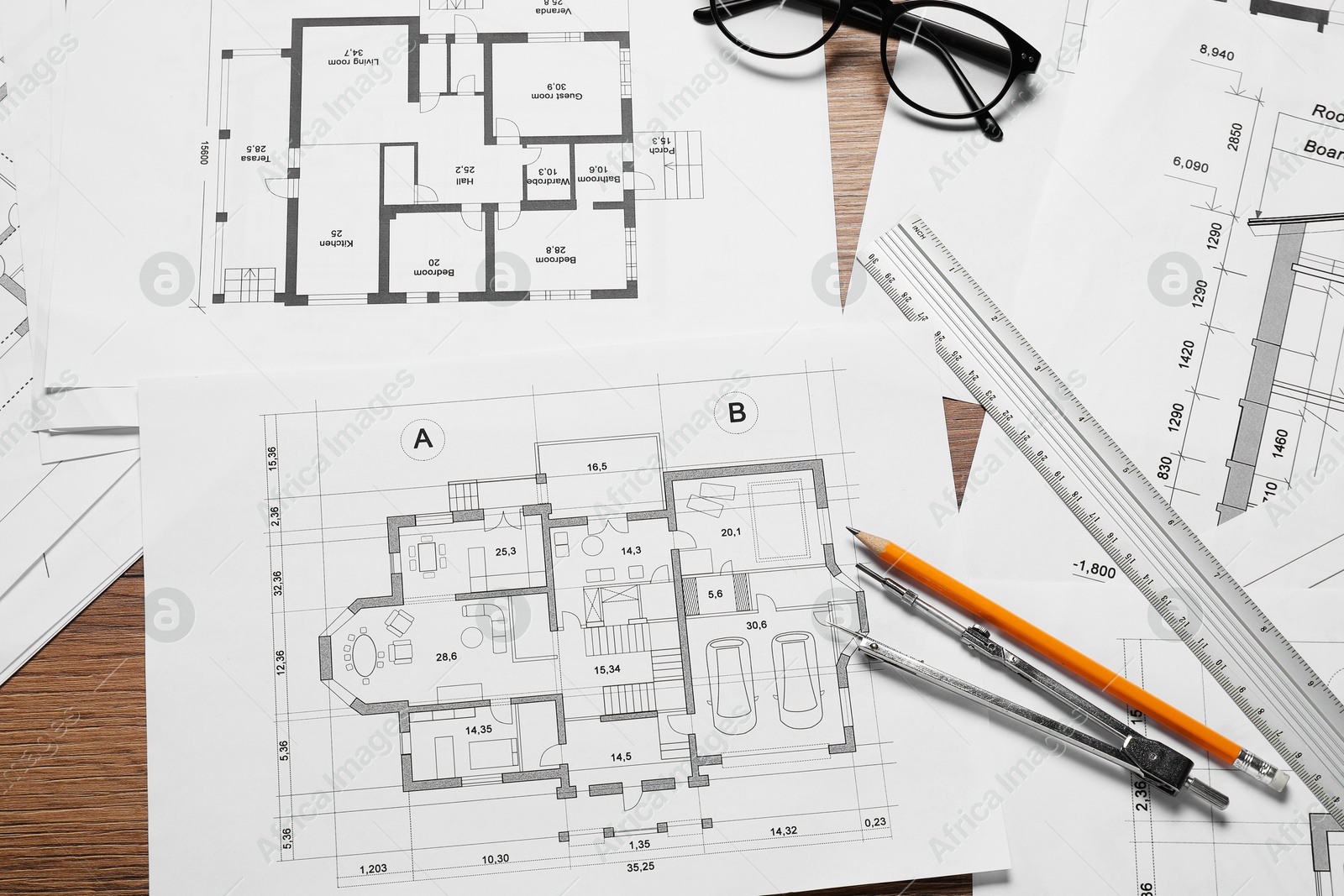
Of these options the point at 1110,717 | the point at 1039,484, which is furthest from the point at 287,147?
the point at 1110,717

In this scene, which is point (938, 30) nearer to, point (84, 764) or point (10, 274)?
point (10, 274)

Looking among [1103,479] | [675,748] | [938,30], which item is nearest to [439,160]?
[938,30]

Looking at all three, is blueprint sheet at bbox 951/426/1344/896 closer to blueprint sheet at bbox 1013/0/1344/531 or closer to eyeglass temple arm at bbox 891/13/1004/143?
blueprint sheet at bbox 1013/0/1344/531

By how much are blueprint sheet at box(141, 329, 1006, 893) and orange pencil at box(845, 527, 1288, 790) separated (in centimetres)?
4

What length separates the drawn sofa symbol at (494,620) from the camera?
4.04ft

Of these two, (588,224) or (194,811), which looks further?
(588,224)

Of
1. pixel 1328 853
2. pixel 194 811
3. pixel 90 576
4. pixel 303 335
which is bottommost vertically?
pixel 1328 853

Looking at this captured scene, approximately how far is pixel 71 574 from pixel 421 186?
2.29 ft

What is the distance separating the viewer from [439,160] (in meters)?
1.32

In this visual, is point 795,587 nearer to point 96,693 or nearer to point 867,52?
point 867,52

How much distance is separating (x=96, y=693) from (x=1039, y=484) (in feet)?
4.21

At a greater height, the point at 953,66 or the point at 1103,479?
the point at 953,66

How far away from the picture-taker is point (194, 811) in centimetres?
120

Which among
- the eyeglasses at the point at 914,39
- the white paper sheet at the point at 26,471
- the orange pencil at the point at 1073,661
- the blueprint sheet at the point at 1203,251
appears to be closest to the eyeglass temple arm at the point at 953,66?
the eyeglasses at the point at 914,39
